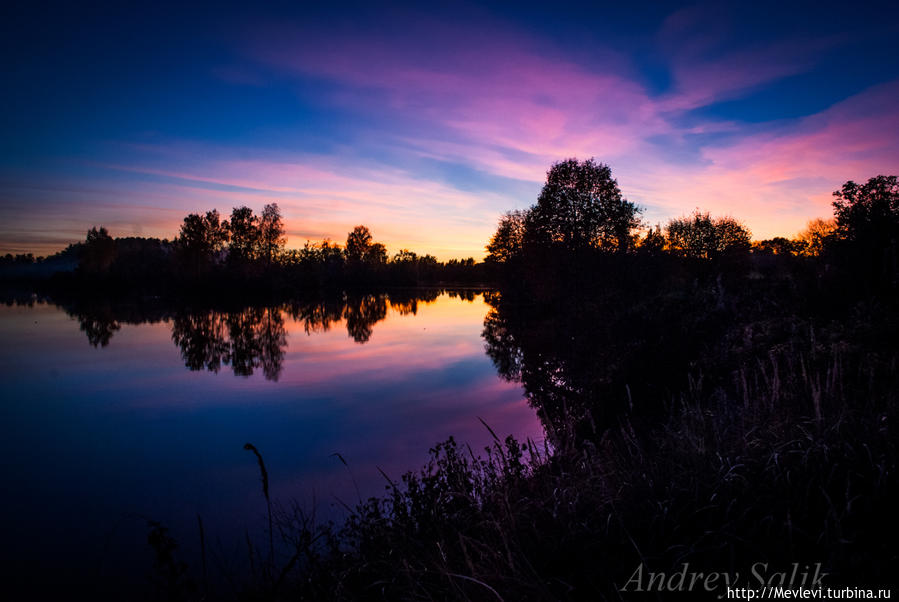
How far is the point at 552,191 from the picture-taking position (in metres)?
38.6

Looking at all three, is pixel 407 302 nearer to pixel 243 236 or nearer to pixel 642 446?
pixel 243 236

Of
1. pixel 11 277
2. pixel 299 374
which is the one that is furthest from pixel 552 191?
pixel 11 277

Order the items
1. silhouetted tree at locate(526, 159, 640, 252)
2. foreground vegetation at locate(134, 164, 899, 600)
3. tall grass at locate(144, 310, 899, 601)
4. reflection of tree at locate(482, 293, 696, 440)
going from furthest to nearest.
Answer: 1. silhouetted tree at locate(526, 159, 640, 252)
2. reflection of tree at locate(482, 293, 696, 440)
3. foreground vegetation at locate(134, 164, 899, 600)
4. tall grass at locate(144, 310, 899, 601)

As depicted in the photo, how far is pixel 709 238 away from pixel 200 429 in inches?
2535

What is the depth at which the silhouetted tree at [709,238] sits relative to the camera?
56.5 m

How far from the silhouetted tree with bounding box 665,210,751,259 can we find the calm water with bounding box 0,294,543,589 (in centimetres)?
4657

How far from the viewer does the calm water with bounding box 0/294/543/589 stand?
6801 mm

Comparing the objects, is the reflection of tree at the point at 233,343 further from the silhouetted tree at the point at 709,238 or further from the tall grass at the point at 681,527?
the silhouetted tree at the point at 709,238

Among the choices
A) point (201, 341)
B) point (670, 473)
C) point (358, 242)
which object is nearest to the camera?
point (670, 473)

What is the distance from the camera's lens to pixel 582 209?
1505 inches

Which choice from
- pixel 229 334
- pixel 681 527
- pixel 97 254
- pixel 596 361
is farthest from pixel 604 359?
pixel 97 254

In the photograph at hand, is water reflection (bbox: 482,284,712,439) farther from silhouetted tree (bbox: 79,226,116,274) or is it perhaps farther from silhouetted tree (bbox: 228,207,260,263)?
silhouetted tree (bbox: 79,226,116,274)

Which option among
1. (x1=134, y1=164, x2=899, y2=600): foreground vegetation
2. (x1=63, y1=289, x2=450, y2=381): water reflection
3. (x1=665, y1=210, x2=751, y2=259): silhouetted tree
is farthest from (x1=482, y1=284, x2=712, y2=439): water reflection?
(x1=665, y1=210, x2=751, y2=259): silhouetted tree

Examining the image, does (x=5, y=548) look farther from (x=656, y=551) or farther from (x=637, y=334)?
(x=637, y=334)
